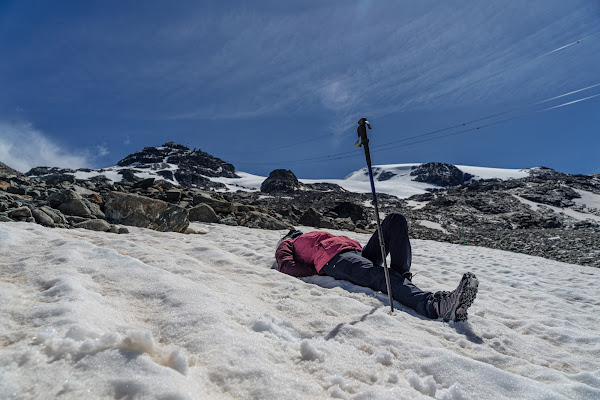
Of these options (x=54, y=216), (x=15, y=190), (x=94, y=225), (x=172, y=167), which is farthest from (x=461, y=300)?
(x=172, y=167)

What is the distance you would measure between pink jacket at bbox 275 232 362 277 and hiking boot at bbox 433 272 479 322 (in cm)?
166

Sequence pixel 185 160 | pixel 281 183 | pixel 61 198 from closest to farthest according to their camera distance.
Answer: pixel 61 198, pixel 281 183, pixel 185 160

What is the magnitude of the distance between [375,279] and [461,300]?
3.64 ft

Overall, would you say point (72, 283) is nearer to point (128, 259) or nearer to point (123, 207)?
point (128, 259)

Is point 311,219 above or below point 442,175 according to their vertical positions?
below

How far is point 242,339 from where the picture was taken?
2.23m

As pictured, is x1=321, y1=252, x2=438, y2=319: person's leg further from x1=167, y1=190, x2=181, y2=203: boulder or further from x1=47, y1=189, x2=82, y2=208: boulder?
x1=167, y1=190, x2=181, y2=203: boulder

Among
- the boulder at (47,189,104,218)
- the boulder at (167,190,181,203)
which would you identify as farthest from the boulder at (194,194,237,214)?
the boulder at (47,189,104,218)

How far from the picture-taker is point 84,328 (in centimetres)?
193

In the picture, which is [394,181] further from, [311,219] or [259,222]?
[259,222]

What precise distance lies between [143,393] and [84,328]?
71 cm

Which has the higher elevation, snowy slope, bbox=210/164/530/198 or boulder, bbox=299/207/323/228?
snowy slope, bbox=210/164/530/198

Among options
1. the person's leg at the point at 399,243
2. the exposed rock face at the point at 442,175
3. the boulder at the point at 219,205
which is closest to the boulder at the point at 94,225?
the person's leg at the point at 399,243

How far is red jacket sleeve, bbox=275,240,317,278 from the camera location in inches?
190
